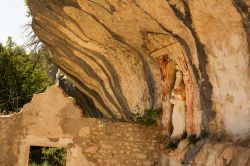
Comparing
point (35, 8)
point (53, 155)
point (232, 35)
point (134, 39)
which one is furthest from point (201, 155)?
point (53, 155)

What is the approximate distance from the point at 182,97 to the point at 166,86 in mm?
657

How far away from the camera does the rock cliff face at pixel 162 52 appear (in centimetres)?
505

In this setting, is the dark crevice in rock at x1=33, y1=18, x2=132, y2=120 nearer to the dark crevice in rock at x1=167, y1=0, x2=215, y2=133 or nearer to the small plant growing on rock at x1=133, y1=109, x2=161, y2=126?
the small plant growing on rock at x1=133, y1=109, x2=161, y2=126

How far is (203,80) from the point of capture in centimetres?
577

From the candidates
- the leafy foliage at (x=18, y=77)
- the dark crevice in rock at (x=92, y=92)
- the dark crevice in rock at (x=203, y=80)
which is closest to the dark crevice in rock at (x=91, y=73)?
the dark crevice in rock at (x=92, y=92)

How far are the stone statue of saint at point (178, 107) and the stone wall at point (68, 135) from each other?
0.73 meters

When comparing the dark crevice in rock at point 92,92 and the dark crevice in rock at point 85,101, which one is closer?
the dark crevice in rock at point 92,92

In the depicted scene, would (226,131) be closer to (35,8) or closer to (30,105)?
(30,105)

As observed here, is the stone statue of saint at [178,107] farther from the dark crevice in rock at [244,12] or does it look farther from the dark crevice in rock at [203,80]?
the dark crevice in rock at [244,12]

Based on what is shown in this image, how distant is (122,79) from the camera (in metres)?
8.64

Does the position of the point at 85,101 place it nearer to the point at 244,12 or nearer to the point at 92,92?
the point at 92,92

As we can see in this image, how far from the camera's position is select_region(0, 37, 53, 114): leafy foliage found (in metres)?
15.3

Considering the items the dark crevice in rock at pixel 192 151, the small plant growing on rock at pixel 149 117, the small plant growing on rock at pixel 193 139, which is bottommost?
the dark crevice in rock at pixel 192 151

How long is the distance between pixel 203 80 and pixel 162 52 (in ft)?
4.68
